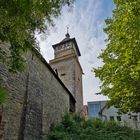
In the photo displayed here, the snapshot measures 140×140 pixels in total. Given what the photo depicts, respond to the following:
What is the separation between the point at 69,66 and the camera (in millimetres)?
22969

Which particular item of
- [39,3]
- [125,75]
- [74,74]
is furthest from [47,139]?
[74,74]

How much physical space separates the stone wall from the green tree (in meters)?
3.27

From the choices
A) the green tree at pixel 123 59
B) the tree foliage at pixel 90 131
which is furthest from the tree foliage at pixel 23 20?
the tree foliage at pixel 90 131

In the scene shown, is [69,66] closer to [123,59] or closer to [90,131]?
[90,131]

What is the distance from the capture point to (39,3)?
155 inches

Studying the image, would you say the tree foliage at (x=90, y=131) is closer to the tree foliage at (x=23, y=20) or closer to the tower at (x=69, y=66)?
the tower at (x=69, y=66)

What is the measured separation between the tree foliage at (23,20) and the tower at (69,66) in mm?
17012

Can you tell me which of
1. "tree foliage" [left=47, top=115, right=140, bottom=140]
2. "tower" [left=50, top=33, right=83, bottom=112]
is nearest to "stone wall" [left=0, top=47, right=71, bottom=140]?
"tree foliage" [left=47, top=115, right=140, bottom=140]

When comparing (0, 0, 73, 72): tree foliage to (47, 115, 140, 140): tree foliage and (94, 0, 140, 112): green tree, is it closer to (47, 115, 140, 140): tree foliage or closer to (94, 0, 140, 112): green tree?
(94, 0, 140, 112): green tree

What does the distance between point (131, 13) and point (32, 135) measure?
23.1 ft

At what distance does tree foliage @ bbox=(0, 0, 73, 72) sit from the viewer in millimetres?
3680

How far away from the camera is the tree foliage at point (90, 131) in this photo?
38.0 feet

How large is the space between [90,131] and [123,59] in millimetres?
5737

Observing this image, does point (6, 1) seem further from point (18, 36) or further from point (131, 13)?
point (131, 13)
